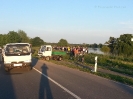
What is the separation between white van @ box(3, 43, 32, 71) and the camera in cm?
1571

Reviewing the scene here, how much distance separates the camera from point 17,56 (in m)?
15.8

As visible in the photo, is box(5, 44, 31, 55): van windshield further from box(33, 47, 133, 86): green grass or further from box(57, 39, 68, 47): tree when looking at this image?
box(57, 39, 68, 47): tree

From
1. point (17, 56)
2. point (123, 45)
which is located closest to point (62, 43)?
point (123, 45)

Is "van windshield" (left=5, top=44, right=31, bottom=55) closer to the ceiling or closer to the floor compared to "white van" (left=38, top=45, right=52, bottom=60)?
closer to the ceiling

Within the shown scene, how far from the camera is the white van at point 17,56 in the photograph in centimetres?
1571

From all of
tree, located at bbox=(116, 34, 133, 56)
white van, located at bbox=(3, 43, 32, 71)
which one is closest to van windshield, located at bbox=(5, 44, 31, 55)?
white van, located at bbox=(3, 43, 32, 71)

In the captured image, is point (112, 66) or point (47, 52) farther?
point (47, 52)

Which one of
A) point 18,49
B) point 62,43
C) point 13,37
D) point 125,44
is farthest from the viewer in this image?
point 13,37

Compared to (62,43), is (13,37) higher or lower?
higher

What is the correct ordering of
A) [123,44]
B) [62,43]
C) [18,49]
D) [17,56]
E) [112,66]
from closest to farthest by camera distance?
[17,56] → [18,49] → [112,66] → [62,43] → [123,44]

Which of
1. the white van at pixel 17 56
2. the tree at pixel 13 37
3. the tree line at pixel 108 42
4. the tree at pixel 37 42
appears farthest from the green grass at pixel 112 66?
the tree at pixel 13 37

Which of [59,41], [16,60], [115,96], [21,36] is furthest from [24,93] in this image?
[21,36]

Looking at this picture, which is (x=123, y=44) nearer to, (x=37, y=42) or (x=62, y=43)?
(x=62, y=43)

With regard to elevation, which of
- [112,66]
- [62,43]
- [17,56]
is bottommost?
[112,66]
